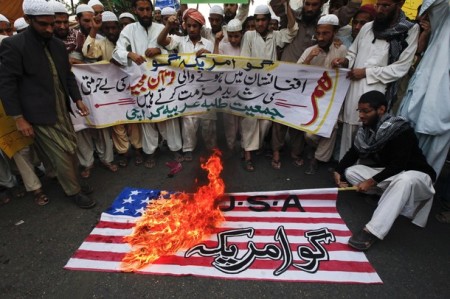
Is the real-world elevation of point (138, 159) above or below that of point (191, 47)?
below

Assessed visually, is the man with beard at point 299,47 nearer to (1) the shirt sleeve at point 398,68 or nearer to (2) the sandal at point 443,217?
(1) the shirt sleeve at point 398,68

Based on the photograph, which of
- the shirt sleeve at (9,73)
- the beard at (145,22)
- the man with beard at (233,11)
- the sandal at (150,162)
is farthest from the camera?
the man with beard at (233,11)

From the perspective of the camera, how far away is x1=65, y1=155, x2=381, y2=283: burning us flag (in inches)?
116

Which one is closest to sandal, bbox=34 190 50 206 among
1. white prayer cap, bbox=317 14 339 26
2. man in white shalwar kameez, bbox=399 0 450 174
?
white prayer cap, bbox=317 14 339 26

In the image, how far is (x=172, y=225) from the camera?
333 centimetres

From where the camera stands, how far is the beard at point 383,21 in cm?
389

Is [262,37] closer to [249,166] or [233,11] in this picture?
[233,11]

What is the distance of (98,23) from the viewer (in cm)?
467

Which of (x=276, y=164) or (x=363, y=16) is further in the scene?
(x=276, y=164)

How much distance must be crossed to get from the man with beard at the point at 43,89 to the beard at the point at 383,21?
13.8 feet

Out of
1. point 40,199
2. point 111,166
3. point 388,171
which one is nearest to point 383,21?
point 388,171

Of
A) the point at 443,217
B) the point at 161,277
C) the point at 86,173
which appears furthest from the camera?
the point at 86,173

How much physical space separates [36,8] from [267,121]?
3687mm

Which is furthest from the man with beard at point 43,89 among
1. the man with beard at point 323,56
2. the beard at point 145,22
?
the man with beard at point 323,56
